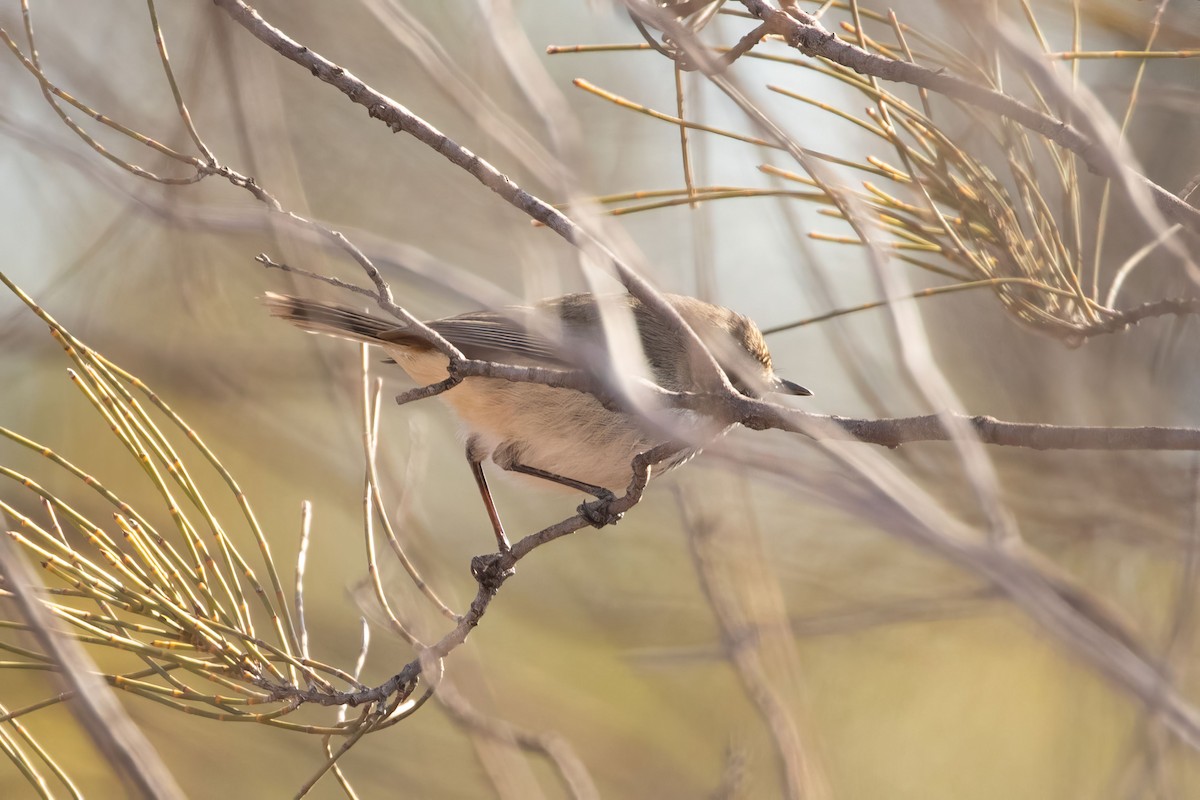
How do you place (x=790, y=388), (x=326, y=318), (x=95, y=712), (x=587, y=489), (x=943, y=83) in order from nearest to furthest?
(x=95, y=712)
(x=943, y=83)
(x=326, y=318)
(x=587, y=489)
(x=790, y=388)

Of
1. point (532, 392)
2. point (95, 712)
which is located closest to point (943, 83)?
point (95, 712)

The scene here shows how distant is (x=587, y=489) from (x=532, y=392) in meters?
0.38

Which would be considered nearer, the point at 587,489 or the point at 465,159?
the point at 465,159

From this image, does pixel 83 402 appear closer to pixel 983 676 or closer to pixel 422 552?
pixel 422 552

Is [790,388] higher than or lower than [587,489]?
higher

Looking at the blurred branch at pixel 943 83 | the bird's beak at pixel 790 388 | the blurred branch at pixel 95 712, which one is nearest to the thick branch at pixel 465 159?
the blurred branch at pixel 943 83

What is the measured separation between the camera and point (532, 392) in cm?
345

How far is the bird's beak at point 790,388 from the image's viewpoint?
399 cm

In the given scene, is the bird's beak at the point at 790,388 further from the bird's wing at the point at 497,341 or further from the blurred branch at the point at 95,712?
the blurred branch at the point at 95,712

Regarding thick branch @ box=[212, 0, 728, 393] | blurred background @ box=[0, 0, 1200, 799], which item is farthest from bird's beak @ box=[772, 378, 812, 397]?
thick branch @ box=[212, 0, 728, 393]

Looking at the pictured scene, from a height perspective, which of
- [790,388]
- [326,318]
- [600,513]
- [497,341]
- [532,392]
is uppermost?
[326,318]

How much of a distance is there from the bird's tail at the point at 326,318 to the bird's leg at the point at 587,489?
71 centimetres

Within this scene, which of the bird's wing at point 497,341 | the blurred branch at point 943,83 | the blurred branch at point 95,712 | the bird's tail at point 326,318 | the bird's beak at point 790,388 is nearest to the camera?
the blurred branch at point 95,712

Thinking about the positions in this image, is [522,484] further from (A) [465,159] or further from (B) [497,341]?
(A) [465,159]
